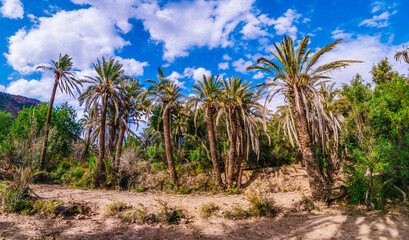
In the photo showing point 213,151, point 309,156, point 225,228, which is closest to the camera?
point 225,228

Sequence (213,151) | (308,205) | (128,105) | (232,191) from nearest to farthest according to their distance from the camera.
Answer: (308,205) < (232,191) < (213,151) < (128,105)

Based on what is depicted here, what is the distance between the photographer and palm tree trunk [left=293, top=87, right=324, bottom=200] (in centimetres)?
973

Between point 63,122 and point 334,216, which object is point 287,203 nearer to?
point 334,216

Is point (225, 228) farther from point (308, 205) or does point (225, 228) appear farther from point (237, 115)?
point (237, 115)

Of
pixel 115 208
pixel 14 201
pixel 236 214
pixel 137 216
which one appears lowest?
pixel 236 214

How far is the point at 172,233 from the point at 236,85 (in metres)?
12.1

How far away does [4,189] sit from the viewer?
8.13 metres

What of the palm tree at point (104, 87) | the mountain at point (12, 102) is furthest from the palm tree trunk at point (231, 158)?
the mountain at point (12, 102)

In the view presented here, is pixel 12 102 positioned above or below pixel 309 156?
above

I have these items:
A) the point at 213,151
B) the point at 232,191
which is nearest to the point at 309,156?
the point at 232,191

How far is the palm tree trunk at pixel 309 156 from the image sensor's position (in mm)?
9727

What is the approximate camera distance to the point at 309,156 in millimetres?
10141

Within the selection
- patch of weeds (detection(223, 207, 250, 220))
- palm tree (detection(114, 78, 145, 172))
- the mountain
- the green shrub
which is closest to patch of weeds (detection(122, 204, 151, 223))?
patch of weeds (detection(223, 207, 250, 220))

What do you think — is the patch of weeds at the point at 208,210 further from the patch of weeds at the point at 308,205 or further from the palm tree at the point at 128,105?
the palm tree at the point at 128,105
